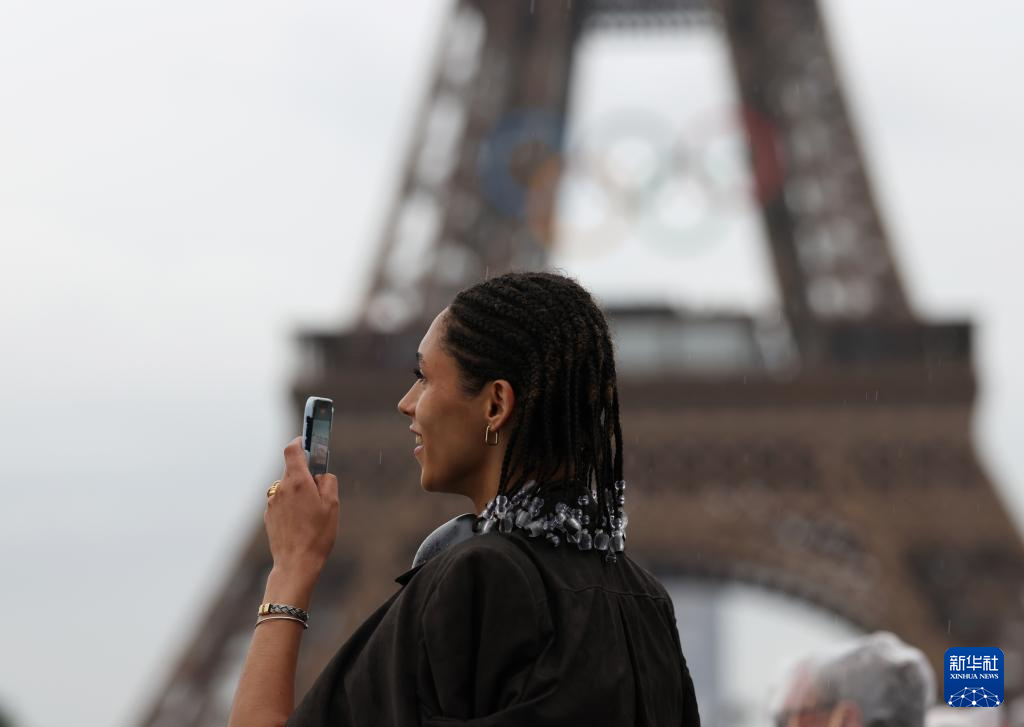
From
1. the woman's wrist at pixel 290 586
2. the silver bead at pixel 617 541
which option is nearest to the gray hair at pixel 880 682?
the silver bead at pixel 617 541

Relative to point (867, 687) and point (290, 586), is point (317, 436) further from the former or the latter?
point (867, 687)

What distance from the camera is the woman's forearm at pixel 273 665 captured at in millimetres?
1810

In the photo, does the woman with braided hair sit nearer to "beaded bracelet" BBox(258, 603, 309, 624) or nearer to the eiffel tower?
"beaded bracelet" BBox(258, 603, 309, 624)

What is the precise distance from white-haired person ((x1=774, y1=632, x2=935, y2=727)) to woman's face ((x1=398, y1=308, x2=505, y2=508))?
63.7 inches

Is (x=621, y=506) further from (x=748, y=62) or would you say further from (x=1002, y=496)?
(x=748, y=62)

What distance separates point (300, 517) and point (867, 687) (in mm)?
Result: 1753

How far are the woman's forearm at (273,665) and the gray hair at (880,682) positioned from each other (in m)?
1.74

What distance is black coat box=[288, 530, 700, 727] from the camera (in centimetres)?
169

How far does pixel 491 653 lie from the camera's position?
1689mm

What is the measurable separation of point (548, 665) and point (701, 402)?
20877mm

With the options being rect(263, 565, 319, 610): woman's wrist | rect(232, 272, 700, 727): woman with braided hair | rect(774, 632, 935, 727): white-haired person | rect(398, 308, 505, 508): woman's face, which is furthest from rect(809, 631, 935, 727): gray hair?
rect(263, 565, 319, 610): woman's wrist

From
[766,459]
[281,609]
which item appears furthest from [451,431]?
[766,459]

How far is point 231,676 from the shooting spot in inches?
829

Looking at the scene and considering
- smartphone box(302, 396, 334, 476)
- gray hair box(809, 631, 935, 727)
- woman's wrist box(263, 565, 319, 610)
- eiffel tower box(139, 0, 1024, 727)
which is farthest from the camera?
eiffel tower box(139, 0, 1024, 727)
